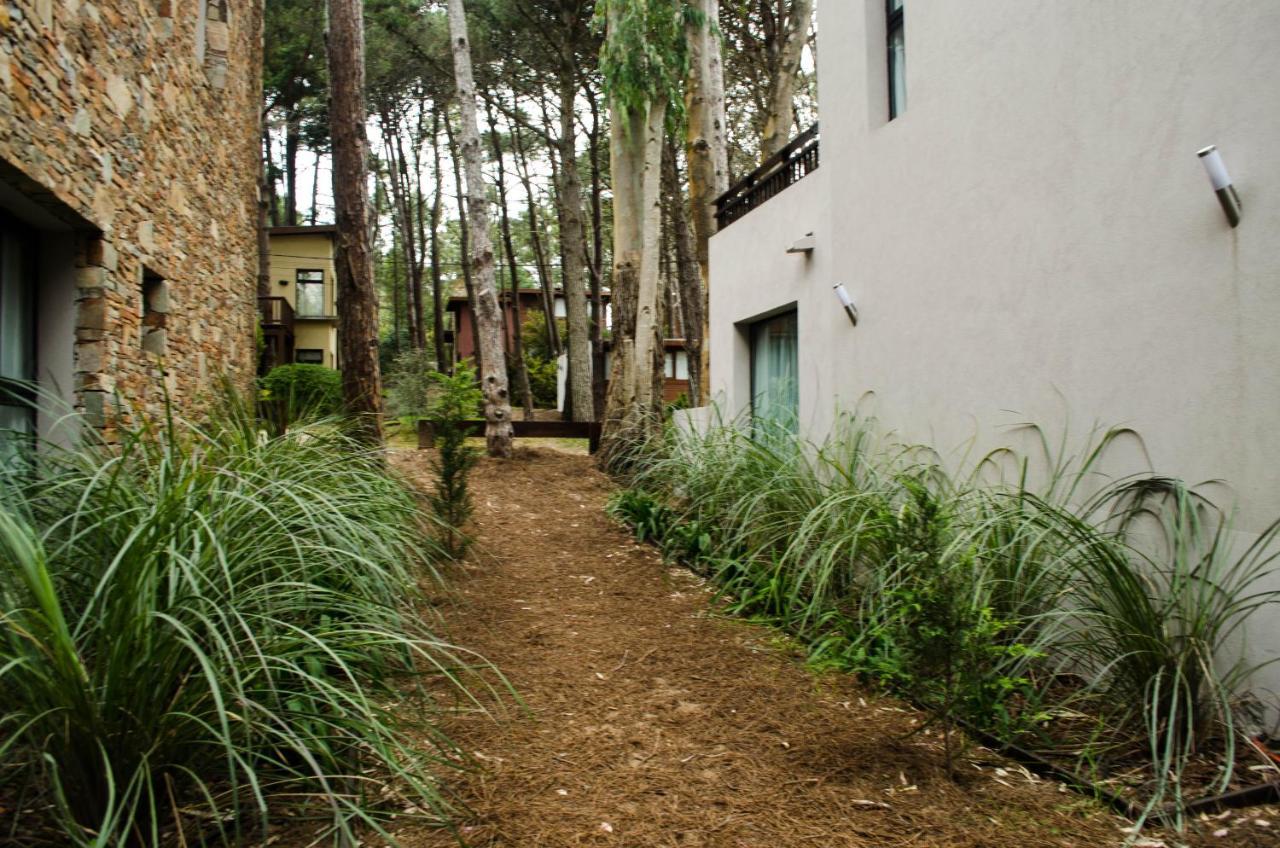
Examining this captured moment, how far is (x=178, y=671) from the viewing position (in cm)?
199

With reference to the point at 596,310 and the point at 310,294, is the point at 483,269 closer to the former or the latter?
the point at 596,310

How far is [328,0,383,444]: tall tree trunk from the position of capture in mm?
7227

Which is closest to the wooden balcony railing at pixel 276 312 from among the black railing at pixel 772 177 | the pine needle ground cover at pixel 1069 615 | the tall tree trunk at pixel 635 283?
the tall tree trunk at pixel 635 283

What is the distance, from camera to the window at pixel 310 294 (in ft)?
78.9

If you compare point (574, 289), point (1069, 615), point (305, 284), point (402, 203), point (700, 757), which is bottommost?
point (700, 757)

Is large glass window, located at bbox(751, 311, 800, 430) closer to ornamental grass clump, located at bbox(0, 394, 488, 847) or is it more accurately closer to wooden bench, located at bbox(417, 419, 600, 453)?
wooden bench, located at bbox(417, 419, 600, 453)

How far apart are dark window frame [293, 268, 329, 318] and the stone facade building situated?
18.3 metres

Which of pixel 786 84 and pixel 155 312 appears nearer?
pixel 155 312

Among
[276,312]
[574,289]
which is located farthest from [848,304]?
[276,312]

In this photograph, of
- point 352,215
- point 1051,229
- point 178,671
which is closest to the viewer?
point 178,671

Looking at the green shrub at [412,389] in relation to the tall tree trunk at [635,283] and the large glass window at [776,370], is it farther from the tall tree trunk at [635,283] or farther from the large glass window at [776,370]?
the large glass window at [776,370]

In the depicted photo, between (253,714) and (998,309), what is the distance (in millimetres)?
3580

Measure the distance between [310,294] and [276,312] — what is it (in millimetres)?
2976

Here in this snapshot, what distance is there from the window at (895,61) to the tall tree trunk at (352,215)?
4414 millimetres
